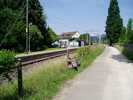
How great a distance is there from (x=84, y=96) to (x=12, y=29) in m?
42.3

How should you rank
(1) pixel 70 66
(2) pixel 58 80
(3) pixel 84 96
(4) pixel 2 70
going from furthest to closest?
(1) pixel 70 66 → (2) pixel 58 80 → (3) pixel 84 96 → (4) pixel 2 70

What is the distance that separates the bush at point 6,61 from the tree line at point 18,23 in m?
40.7

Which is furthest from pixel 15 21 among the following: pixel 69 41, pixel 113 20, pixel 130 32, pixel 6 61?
pixel 113 20

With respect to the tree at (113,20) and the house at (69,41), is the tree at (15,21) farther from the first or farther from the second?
the tree at (113,20)

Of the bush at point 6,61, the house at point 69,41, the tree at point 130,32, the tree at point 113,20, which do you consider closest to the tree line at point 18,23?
the house at point 69,41

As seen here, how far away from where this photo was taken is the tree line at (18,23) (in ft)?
166

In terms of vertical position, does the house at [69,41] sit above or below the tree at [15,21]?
below

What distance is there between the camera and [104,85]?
13938 millimetres

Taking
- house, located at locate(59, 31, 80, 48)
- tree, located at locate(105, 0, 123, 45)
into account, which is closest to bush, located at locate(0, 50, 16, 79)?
house, located at locate(59, 31, 80, 48)

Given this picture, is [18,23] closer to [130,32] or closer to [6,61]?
[6,61]

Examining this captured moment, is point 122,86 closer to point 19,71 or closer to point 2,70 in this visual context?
point 19,71

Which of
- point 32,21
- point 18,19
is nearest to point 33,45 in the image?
point 32,21

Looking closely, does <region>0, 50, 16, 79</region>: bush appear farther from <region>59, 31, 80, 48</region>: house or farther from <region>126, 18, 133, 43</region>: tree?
<region>126, 18, 133, 43</region>: tree

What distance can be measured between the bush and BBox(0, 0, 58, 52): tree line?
40709mm
